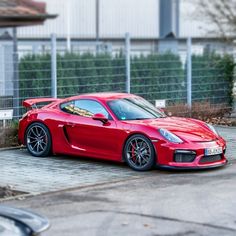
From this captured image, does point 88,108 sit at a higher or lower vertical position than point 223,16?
lower

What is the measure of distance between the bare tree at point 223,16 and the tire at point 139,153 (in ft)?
37.3

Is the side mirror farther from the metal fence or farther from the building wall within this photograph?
the building wall

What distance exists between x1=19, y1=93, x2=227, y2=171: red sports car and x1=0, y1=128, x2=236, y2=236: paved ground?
227 millimetres

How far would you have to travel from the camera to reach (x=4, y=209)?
16.9ft

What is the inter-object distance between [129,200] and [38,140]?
13.3 ft

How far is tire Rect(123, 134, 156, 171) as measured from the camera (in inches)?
469

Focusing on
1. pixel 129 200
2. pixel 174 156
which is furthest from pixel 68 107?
pixel 129 200

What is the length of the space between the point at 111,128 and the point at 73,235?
15.0 feet

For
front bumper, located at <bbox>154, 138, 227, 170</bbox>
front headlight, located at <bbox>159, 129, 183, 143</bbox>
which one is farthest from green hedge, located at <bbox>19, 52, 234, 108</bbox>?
front bumper, located at <bbox>154, 138, 227, 170</bbox>

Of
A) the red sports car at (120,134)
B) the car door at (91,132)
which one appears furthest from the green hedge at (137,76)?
the car door at (91,132)

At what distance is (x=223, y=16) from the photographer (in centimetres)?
2328

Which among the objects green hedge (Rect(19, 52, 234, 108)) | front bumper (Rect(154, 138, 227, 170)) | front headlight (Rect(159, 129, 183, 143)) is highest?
green hedge (Rect(19, 52, 234, 108))

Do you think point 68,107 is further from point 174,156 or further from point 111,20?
point 111,20

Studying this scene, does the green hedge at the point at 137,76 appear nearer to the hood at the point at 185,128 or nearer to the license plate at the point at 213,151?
the hood at the point at 185,128
